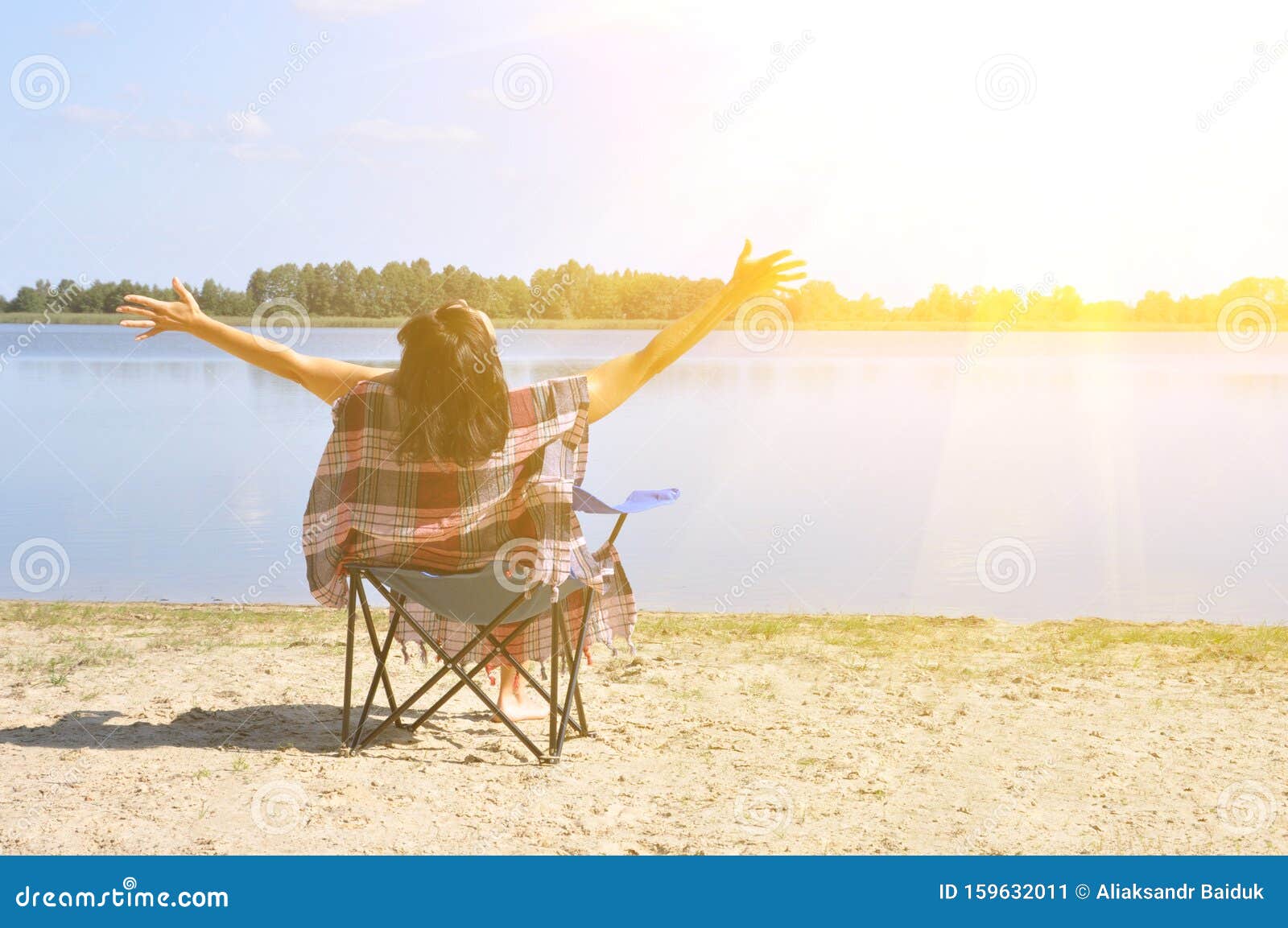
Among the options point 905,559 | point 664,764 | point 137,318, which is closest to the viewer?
point 137,318

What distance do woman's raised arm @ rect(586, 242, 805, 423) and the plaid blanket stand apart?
8 cm

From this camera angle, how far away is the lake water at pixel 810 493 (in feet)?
25.5

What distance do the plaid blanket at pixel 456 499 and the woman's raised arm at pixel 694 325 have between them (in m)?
0.08

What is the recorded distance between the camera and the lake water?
7762 millimetres

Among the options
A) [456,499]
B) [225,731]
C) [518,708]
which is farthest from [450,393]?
[225,731]

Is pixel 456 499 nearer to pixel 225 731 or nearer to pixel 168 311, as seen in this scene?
pixel 168 311

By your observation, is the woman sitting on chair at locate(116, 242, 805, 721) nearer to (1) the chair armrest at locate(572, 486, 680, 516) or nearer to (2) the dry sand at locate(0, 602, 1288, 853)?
(1) the chair armrest at locate(572, 486, 680, 516)

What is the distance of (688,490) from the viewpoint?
1138 cm

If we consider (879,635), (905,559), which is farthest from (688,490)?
(879,635)

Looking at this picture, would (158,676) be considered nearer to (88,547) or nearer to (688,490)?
(88,547)

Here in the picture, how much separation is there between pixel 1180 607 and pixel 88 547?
757cm

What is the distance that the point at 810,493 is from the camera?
1143 centimetres

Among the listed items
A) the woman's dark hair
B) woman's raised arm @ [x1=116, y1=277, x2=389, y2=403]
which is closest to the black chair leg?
the woman's dark hair

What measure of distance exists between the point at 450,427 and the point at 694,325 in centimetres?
76
